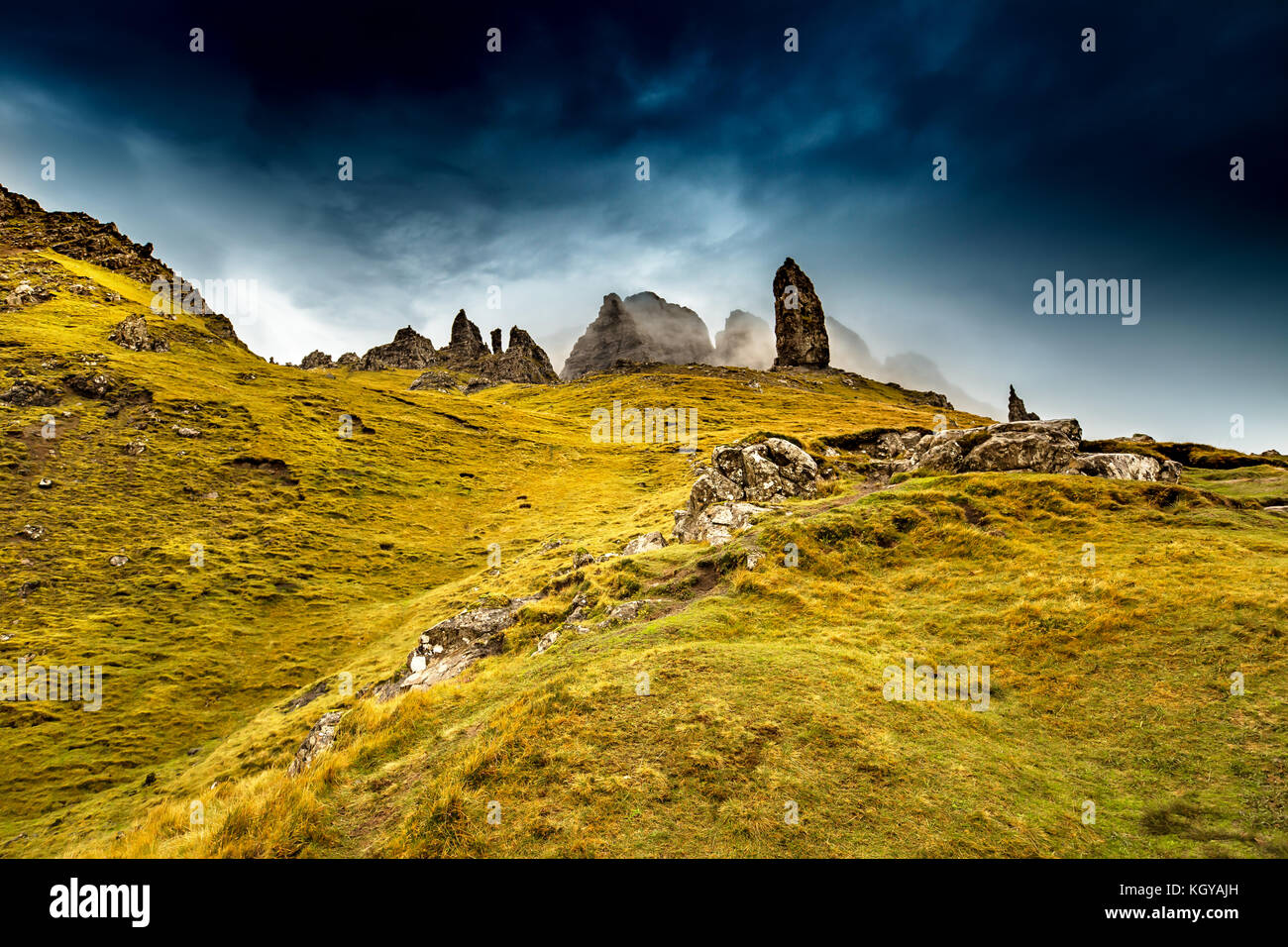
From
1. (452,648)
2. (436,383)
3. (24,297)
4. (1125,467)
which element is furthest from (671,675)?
(436,383)

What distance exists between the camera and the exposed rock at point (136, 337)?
73600mm

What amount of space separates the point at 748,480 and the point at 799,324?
173 m

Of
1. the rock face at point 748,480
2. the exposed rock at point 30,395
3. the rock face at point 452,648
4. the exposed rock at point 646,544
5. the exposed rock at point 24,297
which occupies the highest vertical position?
the exposed rock at point 24,297

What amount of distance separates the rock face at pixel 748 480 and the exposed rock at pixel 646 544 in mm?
1107

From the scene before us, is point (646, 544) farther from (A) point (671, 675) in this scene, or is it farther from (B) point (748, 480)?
(A) point (671, 675)

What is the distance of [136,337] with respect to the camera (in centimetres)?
7575

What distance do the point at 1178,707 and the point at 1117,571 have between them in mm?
7008

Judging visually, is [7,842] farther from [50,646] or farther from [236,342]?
[236,342]

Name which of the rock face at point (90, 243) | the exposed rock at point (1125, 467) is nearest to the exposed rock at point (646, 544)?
the exposed rock at point (1125, 467)

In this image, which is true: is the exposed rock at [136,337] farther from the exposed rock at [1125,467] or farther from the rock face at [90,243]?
the exposed rock at [1125,467]

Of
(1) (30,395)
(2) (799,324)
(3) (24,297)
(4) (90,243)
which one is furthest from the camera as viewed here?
(2) (799,324)
